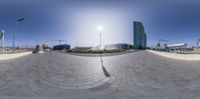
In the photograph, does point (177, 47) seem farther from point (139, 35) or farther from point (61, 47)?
point (61, 47)

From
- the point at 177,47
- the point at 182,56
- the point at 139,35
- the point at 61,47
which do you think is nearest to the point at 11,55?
the point at 61,47

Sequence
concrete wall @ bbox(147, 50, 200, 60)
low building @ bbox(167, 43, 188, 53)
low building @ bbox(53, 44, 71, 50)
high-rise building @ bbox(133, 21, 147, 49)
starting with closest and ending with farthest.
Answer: low building @ bbox(53, 44, 71, 50) < high-rise building @ bbox(133, 21, 147, 49) < low building @ bbox(167, 43, 188, 53) < concrete wall @ bbox(147, 50, 200, 60)

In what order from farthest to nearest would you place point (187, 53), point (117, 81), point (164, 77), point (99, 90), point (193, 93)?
point (187, 53)
point (164, 77)
point (117, 81)
point (99, 90)
point (193, 93)

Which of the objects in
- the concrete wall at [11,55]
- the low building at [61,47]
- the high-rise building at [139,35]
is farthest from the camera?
the concrete wall at [11,55]

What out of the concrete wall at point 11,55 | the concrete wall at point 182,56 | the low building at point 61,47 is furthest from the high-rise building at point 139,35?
the concrete wall at point 11,55

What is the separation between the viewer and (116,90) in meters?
4.44

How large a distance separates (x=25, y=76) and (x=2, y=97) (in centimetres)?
219

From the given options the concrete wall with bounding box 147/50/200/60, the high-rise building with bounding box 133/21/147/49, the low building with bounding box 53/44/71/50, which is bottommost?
the concrete wall with bounding box 147/50/200/60

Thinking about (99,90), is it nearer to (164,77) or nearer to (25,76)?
(164,77)

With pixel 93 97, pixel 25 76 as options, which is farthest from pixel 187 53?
pixel 25 76

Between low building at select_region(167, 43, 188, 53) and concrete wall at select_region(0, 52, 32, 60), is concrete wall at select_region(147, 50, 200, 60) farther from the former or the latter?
concrete wall at select_region(0, 52, 32, 60)

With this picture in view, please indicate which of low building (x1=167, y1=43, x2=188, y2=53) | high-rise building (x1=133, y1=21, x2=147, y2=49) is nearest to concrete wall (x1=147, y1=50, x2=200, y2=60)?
low building (x1=167, y1=43, x2=188, y2=53)

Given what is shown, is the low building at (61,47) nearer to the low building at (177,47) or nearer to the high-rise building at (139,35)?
the high-rise building at (139,35)

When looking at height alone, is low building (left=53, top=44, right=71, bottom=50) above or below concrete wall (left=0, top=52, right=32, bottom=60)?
above
